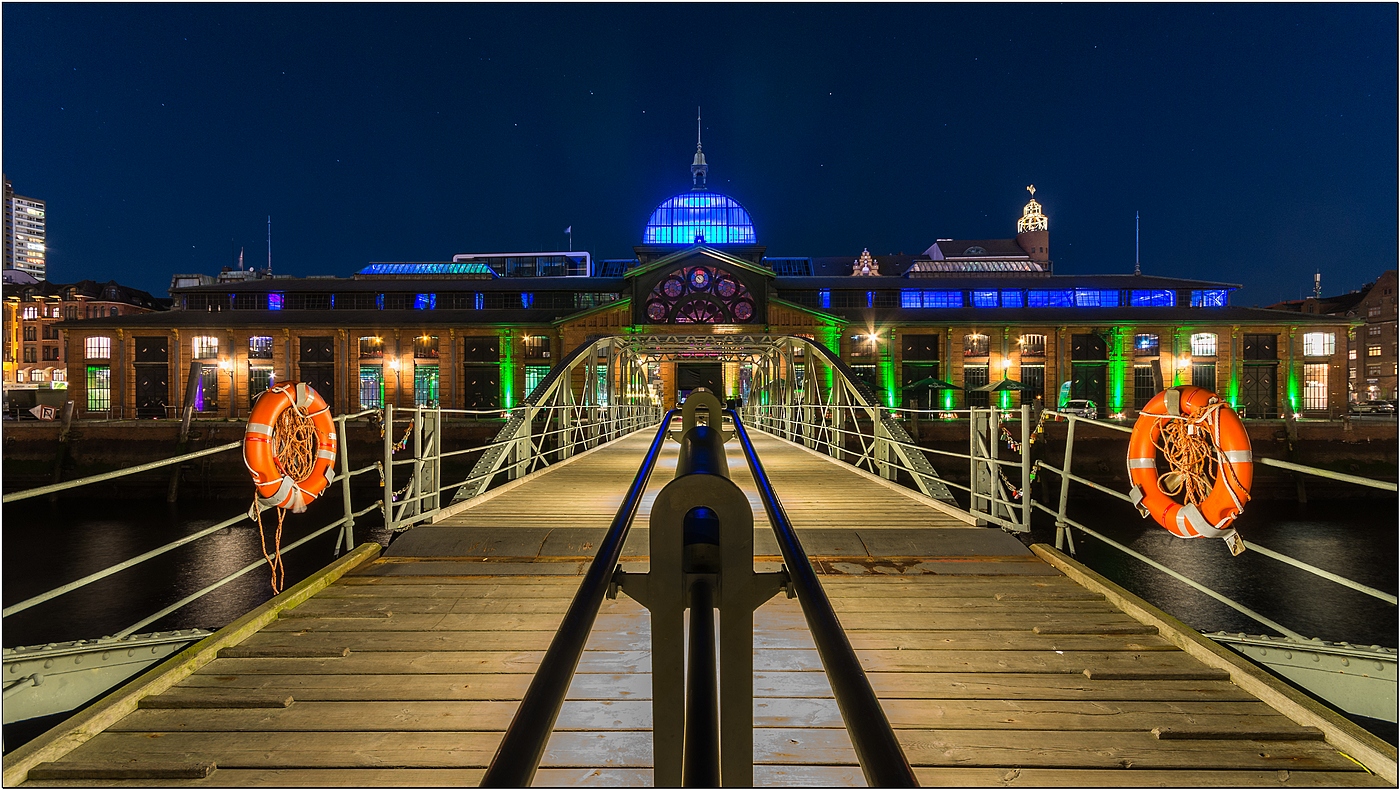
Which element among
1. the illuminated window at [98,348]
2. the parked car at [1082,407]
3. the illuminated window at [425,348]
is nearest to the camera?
the parked car at [1082,407]

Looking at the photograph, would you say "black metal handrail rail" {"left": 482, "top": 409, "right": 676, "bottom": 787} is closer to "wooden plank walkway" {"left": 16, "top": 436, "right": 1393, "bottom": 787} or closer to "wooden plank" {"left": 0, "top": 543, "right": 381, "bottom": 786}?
"wooden plank walkway" {"left": 16, "top": 436, "right": 1393, "bottom": 787}

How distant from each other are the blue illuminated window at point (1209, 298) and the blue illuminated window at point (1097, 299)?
4748 mm

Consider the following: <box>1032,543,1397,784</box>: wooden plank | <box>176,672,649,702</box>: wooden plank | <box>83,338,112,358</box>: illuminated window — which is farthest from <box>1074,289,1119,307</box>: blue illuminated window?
<box>83,338,112,358</box>: illuminated window

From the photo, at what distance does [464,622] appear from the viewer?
400 cm

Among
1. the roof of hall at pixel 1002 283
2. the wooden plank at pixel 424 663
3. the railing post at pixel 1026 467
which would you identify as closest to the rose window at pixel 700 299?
the roof of hall at pixel 1002 283

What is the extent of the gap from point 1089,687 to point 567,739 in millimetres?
2356

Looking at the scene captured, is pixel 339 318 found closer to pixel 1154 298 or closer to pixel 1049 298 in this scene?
pixel 1049 298

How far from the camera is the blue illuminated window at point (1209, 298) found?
140ft

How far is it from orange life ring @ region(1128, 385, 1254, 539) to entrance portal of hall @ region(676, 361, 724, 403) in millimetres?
37347

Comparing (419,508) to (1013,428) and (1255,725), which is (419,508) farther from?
(1013,428)

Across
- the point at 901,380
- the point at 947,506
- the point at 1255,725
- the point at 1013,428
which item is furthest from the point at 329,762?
the point at 901,380

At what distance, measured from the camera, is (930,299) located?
4312 cm

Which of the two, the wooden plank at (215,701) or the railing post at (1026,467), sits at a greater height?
the railing post at (1026,467)

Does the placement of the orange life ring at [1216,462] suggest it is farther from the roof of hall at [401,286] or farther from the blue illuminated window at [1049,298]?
the blue illuminated window at [1049,298]
